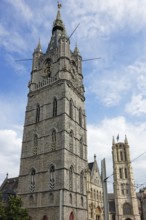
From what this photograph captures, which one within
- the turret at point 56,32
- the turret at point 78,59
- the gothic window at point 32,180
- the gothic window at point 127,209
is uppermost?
the turret at point 56,32

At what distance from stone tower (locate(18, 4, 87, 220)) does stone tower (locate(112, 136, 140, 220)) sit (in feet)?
83.5

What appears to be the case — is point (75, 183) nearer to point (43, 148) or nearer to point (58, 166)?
point (58, 166)

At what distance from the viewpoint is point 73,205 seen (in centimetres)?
2530

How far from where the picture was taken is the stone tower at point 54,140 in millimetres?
24938

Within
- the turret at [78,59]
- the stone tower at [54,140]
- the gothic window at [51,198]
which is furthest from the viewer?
the turret at [78,59]

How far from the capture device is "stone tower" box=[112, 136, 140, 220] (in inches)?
2149

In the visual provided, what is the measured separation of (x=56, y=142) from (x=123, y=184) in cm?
3763

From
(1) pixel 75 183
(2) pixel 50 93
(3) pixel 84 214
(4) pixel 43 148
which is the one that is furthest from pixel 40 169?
(2) pixel 50 93

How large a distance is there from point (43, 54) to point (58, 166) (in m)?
19.5

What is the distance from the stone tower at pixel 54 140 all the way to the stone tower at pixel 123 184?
83.5 feet

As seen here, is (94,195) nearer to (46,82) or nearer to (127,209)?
(127,209)

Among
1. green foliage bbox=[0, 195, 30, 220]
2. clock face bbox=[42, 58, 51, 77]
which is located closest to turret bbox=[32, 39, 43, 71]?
clock face bbox=[42, 58, 51, 77]

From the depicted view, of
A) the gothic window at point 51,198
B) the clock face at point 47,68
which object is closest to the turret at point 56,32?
the clock face at point 47,68

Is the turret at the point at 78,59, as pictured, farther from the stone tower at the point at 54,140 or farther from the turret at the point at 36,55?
the turret at the point at 36,55
